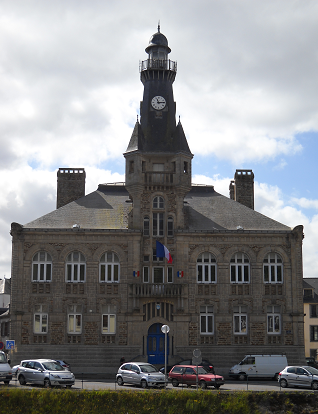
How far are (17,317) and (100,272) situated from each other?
23.9ft

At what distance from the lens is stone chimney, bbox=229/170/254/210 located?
5906 cm

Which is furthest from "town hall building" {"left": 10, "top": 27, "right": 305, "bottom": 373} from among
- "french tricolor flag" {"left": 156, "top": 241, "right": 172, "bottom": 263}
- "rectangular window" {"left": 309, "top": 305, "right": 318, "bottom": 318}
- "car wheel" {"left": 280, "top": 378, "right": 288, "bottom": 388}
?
"rectangular window" {"left": 309, "top": 305, "right": 318, "bottom": 318}

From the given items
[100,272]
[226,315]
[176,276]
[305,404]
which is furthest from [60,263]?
[305,404]

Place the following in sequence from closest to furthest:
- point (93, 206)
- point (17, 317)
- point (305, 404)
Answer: point (305, 404)
point (17, 317)
point (93, 206)

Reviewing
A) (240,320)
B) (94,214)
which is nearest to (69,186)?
(94,214)

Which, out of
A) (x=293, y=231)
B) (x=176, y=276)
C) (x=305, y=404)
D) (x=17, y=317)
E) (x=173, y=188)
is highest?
(x=173, y=188)

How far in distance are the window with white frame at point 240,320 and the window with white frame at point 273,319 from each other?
1917 mm

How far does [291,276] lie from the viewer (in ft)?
165

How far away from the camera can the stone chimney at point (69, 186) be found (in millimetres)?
58531

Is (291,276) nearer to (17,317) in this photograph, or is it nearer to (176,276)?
(176,276)

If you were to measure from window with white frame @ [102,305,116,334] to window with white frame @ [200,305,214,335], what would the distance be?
6959 mm

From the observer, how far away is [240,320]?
49562mm

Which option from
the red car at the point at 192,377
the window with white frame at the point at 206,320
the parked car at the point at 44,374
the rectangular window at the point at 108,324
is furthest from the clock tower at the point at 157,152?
the parked car at the point at 44,374

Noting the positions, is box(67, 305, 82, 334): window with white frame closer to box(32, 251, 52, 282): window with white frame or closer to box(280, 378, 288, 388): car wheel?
box(32, 251, 52, 282): window with white frame
